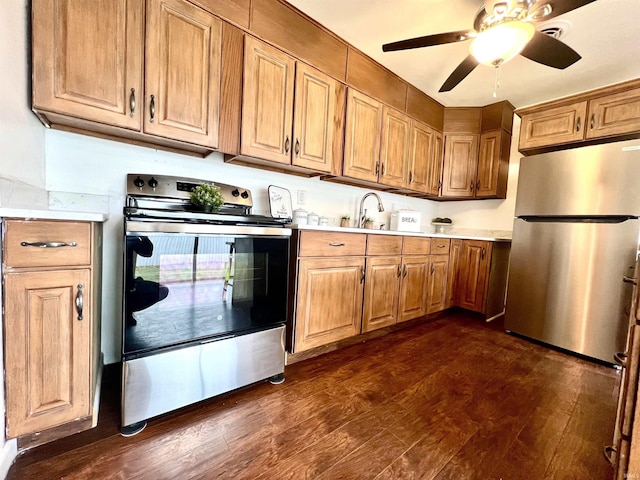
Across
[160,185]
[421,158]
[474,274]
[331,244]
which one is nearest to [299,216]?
[331,244]

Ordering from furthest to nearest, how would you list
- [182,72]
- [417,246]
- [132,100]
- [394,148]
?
[394,148], [417,246], [182,72], [132,100]

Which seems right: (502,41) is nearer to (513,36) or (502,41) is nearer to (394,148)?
(513,36)

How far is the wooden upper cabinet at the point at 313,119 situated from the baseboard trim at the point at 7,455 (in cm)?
181

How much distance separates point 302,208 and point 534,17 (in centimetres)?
178

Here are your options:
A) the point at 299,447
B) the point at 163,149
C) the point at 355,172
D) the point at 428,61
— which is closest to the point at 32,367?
the point at 299,447

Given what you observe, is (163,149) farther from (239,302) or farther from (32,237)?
(239,302)

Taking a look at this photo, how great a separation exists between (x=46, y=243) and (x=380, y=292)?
→ 6.33 ft

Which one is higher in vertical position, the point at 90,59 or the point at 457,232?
the point at 90,59

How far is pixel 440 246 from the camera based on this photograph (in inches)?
107

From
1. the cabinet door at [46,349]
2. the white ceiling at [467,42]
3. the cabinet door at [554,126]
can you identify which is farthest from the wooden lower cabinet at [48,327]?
the cabinet door at [554,126]

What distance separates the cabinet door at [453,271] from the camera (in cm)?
285

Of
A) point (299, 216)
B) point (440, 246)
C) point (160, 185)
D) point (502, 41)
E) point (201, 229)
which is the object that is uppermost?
A: point (502, 41)

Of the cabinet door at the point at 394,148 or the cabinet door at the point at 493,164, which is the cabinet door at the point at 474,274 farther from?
the cabinet door at the point at 394,148

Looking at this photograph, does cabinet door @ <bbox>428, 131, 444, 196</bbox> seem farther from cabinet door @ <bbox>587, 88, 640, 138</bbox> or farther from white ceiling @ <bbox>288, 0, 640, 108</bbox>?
cabinet door @ <bbox>587, 88, 640, 138</bbox>
